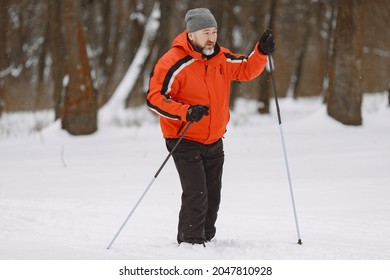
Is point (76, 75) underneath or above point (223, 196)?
above

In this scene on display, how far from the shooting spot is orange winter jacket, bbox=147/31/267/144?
4359 millimetres

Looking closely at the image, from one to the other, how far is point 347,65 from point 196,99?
340 inches

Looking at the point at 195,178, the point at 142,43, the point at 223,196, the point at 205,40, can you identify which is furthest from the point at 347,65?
the point at 195,178

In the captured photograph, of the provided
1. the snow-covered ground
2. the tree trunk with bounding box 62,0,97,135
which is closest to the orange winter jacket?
the snow-covered ground

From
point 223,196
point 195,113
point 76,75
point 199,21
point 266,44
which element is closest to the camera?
point 195,113

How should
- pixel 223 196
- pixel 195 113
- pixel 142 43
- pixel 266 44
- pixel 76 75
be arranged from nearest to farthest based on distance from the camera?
pixel 195 113
pixel 266 44
pixel 223 196
pixel 76 75
pixel 142 43

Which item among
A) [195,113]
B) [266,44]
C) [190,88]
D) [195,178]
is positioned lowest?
[195,178]

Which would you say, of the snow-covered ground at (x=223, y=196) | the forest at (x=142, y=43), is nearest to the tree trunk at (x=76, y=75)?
the forest at (x=142, y=43)

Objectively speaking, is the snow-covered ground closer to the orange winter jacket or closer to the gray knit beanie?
the orange winter jacket

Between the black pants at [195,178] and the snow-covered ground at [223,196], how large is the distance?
159mm

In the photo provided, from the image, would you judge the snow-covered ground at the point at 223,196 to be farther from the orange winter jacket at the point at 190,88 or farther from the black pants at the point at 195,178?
the orange winter jacket at the point at 190,88

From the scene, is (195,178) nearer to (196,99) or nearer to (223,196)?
(196,99)

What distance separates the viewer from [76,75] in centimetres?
1238

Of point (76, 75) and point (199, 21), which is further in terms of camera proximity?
point (76, 75)
